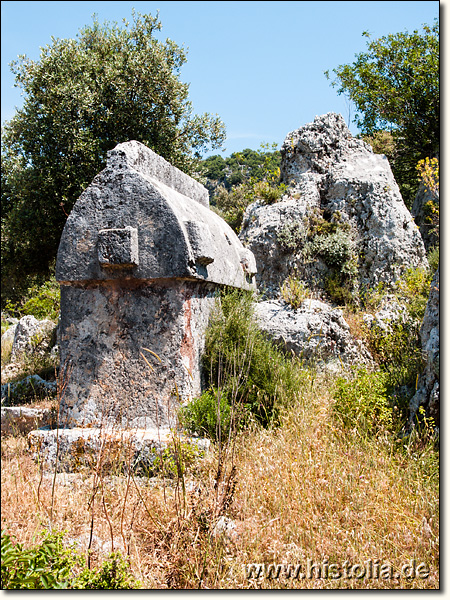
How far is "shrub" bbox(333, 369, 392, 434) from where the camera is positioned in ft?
14.6

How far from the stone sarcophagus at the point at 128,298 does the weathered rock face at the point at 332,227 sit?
11.9ft

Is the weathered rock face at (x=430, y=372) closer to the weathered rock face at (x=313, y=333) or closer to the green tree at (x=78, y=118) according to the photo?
the weathered rock face at (x=313, y=333)

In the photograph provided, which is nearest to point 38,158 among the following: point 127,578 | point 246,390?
point 246,390

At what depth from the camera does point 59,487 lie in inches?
157

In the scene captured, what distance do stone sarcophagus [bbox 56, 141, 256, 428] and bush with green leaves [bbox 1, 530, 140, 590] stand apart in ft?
6.48

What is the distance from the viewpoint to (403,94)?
1695 cm

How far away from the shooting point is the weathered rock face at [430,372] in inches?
167

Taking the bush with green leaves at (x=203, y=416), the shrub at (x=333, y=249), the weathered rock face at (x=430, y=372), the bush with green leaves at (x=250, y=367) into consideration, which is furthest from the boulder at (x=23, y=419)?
the shrub at (x=333, y=249)

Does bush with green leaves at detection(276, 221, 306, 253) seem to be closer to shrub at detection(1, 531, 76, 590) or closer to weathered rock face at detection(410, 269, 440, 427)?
weathered rock face at detection(410, 269, 440, 427)

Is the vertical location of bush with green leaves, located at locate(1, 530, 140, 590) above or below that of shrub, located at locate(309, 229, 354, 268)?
below

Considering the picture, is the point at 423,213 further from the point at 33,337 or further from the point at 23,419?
the point at 23,419

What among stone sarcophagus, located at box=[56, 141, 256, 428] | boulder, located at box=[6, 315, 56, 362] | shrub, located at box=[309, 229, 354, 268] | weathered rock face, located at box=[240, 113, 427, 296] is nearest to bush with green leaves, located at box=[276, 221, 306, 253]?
weathered rock face, located at box=[240, 113, 427, 296]

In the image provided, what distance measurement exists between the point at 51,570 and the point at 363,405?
3.03 metres

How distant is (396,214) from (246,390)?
5.06m
